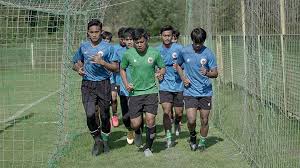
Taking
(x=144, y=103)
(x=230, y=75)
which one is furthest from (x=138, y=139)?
(x=230, y=75)

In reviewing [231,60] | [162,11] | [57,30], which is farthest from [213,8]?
[162,11]

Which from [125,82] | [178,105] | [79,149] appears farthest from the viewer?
[178,105]

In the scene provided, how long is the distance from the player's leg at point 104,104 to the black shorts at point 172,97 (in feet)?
4.17

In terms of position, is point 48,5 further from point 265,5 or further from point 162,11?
point 162,11

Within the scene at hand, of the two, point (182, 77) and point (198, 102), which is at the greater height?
point (182, 77)

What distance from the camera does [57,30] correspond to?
977 cm

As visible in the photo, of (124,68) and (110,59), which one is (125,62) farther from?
(110,59)

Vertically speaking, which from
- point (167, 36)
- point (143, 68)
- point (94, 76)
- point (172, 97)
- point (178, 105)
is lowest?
point (178, 105)

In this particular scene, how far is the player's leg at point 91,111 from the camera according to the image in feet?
28.9

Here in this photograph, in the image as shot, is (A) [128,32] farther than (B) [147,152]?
Yes

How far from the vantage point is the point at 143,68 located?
28.3 feet

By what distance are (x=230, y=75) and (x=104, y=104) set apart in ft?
16.7

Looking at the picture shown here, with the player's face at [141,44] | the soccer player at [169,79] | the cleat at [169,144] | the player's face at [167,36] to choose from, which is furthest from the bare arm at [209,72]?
the cleat at [169,144]

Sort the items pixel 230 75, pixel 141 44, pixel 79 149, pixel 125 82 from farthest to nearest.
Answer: pixel 230 75 < pixel 79 149 < pixel 125 82 < pixel 141 44
